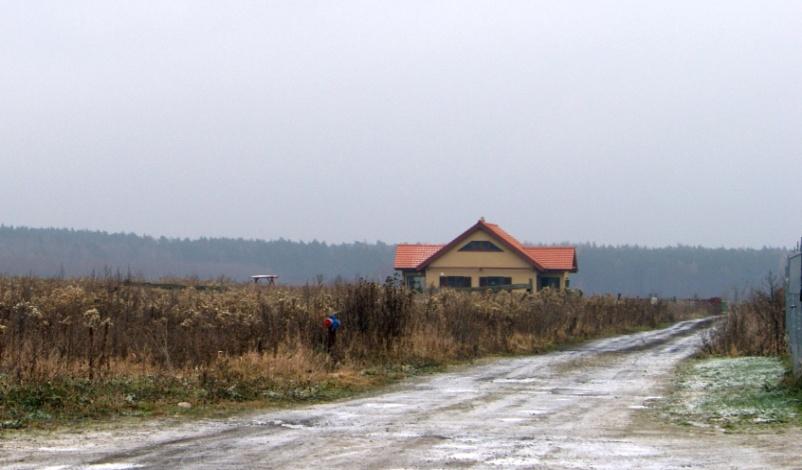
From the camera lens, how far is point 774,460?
10125mm

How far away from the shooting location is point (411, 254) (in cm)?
6544

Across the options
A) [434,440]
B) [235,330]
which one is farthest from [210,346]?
[434,440]

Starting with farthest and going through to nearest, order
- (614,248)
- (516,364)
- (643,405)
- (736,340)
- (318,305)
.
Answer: (614,248) → (736,340) → (516,364) → (318,305) → (643,405)

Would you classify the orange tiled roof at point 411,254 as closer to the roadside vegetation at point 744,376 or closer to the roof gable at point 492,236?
the roof gable at point 492,236

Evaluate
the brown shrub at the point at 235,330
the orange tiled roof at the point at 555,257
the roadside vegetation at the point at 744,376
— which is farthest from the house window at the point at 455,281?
the roadside vegetation at the point at 744,376

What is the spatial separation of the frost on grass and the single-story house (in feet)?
132

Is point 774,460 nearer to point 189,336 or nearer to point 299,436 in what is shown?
point 299,436

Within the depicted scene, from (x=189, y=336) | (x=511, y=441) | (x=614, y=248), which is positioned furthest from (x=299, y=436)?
(x=614, y=248)

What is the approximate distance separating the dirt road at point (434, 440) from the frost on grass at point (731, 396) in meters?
0.62

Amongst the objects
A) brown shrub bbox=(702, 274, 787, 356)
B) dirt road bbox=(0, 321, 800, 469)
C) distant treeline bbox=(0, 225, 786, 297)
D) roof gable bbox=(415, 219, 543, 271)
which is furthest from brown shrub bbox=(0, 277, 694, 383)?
distant treeline bbox=(0, 225, 786, 297)

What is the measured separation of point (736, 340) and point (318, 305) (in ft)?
36.1

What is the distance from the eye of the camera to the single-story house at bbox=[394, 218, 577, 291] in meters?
63.4

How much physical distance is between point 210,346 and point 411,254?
4722 cm

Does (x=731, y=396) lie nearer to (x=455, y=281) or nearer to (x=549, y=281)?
(x=455, y=281)
